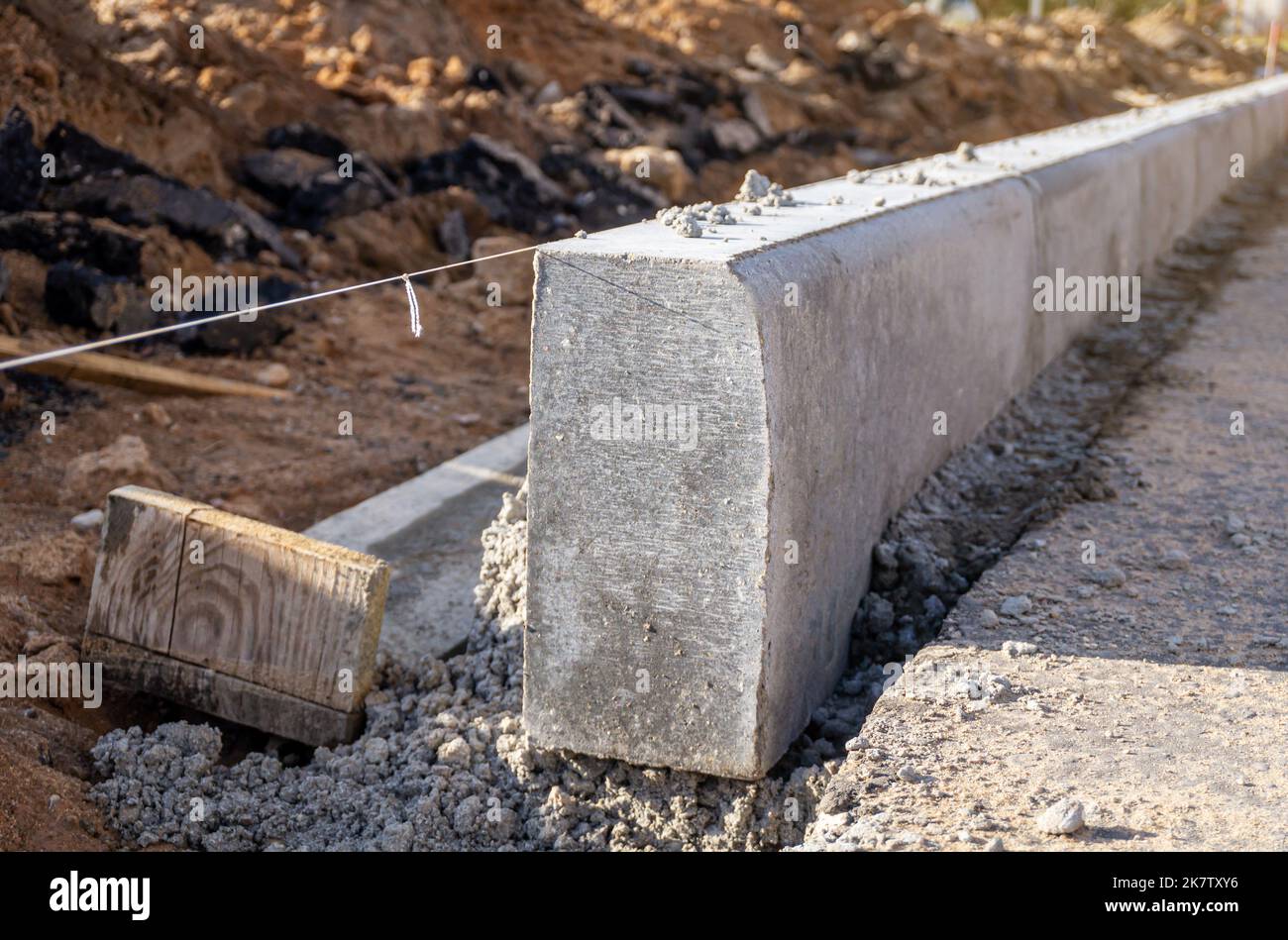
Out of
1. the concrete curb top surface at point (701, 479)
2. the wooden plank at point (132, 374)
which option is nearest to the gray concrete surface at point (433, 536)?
the concrete curb top surface at point (701, 479)

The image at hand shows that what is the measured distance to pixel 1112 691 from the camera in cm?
314

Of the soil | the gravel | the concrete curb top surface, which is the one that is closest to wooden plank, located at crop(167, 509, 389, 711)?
the gravel

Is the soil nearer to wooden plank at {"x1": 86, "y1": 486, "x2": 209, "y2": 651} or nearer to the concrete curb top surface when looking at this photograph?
wooden plank at {"x1": 86, "y1": 486, "x2": 209, "y2": 651}

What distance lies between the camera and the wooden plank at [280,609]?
12.5ft

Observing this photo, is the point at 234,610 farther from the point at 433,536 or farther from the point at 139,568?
the point at 433,536

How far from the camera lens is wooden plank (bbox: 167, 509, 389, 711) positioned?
380cm

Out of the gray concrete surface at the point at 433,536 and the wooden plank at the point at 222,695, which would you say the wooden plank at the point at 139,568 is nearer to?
the wooden plank at the point at 222,695

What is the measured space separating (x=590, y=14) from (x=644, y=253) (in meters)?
14.4

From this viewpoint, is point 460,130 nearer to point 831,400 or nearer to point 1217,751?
point 831,400

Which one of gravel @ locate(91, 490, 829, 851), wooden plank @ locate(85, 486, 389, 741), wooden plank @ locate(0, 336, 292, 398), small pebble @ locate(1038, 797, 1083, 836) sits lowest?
gravel @ locate(91, 490, 829, 851)

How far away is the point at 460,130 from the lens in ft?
37.8

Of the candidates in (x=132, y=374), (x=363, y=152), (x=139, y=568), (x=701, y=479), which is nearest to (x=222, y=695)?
(x=139, y=568)

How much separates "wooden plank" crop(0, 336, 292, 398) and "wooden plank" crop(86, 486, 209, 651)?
8.44 ft
